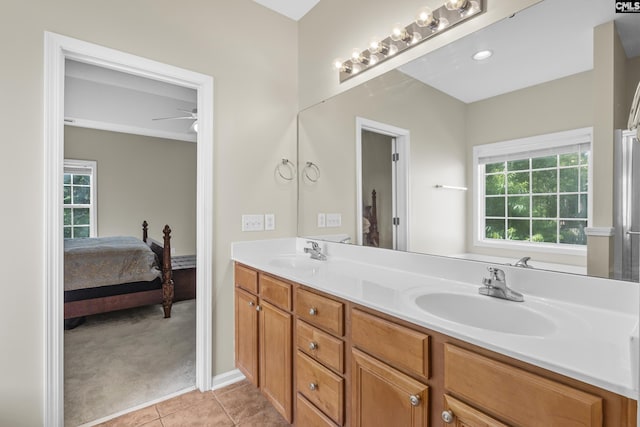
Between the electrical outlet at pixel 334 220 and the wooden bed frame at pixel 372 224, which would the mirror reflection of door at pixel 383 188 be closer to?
the wooden bed frame at pixel 372 224

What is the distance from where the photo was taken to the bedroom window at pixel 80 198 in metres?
4.97

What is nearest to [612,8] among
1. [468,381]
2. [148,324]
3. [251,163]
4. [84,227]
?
[468,381]

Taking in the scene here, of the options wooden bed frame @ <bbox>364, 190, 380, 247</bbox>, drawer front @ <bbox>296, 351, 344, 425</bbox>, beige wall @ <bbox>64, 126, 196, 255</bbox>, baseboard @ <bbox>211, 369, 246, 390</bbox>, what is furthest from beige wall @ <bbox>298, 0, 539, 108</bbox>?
beige wall @ <bbox>64, 126, 196, 255</bbox>

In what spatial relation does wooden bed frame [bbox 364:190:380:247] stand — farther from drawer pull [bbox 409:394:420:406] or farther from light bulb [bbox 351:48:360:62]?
drawer pull [bbox 409:394:420:406]

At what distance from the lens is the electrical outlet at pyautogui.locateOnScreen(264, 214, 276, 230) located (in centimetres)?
232

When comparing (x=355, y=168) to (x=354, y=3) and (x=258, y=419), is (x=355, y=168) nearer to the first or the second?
(x=354, y=3)

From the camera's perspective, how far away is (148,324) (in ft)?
10.6

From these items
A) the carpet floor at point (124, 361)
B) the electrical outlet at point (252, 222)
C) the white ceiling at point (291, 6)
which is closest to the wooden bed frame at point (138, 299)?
the carpet floor at point (124, 361)

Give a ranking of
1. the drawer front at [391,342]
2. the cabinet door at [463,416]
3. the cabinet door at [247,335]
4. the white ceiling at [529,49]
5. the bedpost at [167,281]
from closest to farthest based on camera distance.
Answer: the cabinet door at [463,416]
the drawer front at [391,342]
the white ceiling at [529,49]
the cabinet door at [247,335]
the bedpost at [167,281]

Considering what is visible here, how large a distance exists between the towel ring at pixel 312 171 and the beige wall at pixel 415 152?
7cm

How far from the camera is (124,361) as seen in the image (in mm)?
2465

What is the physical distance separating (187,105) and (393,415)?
14.7ft

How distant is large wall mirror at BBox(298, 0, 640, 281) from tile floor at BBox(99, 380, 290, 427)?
46.1 inches

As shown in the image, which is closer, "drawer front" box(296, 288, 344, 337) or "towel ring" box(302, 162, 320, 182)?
"drawer front" box(296, 288, 344, 337)
